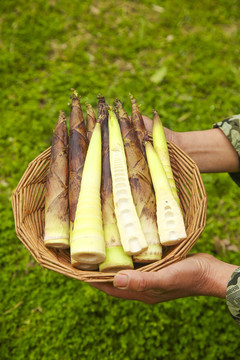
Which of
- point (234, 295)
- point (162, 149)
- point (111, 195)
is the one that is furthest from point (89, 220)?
point (234, 295)

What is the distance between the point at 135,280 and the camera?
155 cm

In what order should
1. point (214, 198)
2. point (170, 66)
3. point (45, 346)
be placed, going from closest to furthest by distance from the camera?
point (45, 346), point (214, 198), point (170, 66)

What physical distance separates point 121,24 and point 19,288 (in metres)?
4.13

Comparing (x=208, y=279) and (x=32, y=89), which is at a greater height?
(x=32, y=89)

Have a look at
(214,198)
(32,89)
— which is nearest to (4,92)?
(32,89)

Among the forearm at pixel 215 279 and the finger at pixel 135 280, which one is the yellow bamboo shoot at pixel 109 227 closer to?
the finger at pixel 135 280

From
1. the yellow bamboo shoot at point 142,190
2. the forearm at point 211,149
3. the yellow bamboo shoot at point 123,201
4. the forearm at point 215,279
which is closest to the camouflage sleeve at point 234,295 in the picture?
the forearm at point 215,279

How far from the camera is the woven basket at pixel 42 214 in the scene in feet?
5.82

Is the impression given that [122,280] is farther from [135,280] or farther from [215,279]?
[215,279]

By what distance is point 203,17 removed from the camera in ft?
16.4

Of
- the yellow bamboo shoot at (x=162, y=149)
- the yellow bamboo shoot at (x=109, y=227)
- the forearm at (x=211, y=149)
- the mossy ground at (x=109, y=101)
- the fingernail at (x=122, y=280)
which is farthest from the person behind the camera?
the mossy ground at (x=109, y=101)

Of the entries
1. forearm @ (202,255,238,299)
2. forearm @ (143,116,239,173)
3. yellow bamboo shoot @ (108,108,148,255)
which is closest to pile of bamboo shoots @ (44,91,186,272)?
yellow bamboo shoot @ (108,108,148,255)

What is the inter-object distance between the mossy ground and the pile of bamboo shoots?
3.74 ft

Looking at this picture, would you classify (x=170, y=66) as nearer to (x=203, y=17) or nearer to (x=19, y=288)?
(x=203, y=17)
